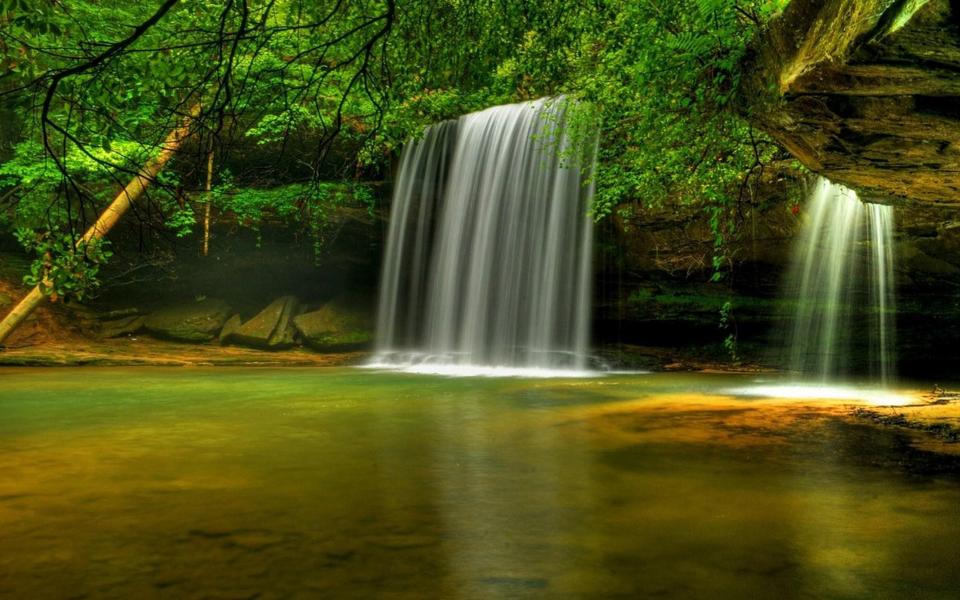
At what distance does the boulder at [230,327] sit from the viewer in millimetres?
18750

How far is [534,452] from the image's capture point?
21.0 feet

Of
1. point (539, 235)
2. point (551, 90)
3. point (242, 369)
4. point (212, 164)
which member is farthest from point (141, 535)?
point (212, 164)

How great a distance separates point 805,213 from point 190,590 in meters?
13.7

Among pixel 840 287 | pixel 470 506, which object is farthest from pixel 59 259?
pixel 840 287

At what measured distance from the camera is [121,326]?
63.0 ft

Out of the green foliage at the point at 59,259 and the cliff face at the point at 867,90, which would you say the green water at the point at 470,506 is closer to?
the green foliage at the point at 59,259

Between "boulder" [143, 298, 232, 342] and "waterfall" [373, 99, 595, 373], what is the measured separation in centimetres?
435

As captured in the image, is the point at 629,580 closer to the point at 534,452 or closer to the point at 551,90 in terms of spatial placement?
the point at 534,452

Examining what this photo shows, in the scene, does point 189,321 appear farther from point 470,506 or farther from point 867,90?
point 867,90

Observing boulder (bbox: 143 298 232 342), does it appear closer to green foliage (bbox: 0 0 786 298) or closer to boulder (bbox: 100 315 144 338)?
boulder (bbox: 100 315 144 338)

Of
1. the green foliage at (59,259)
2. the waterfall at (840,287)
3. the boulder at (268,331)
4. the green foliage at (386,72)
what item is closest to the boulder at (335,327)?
the boulder at (268,331)

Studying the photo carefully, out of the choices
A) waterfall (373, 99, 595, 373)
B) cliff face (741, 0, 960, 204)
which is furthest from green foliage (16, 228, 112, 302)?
waterfall (373, 99, 595, 373)

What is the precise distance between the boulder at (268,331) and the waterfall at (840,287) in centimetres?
1213

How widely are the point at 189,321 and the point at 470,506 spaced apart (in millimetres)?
16347
